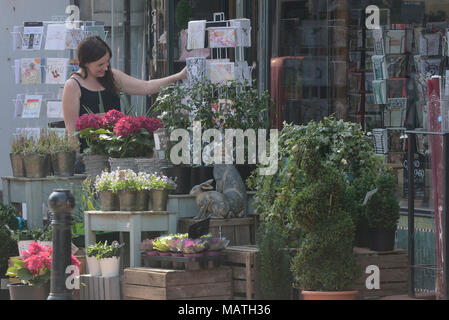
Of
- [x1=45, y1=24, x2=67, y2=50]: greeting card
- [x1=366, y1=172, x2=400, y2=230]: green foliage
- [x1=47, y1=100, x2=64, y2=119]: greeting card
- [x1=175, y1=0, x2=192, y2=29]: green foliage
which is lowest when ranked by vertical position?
[x1=366, y1=172, x2=400, y2=230]: green foliage

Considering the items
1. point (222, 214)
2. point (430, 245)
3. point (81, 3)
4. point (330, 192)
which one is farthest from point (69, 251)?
point (81, 3)

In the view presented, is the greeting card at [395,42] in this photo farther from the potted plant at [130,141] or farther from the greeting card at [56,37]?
the greeting card at [56,37]

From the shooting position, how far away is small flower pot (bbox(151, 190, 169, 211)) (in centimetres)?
682

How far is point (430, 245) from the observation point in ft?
22.7

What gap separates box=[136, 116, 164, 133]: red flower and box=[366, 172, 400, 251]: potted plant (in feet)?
5.94

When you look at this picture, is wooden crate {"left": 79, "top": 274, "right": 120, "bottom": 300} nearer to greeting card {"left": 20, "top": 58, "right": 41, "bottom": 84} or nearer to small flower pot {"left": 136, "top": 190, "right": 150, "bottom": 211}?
small flower pot {"left": 136, "top": 190, "right": 150, "bottom": 211}

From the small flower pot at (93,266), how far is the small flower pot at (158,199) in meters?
0.55

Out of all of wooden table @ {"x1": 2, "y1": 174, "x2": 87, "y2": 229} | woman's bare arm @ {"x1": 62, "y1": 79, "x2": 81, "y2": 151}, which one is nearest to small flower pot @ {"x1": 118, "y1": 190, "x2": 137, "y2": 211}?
wooden table @ {"x1": 2, "y1": 174, "x2": 87, "y2": 229}

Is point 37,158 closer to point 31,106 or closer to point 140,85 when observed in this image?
point 140,85

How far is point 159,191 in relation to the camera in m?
6.82

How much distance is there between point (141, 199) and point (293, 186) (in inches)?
44.1

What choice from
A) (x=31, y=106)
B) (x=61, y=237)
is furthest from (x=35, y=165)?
(x=31, y=106)

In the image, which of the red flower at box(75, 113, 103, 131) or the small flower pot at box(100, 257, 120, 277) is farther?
the red flower at box(75, 113, 103, 131)

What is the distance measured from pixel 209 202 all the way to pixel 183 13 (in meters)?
4.91
